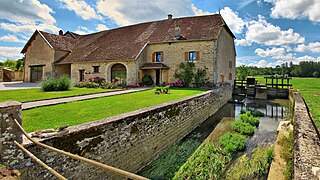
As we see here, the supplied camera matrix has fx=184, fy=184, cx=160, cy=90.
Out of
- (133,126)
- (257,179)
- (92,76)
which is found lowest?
(257,179)

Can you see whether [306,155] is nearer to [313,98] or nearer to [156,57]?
[313,98]

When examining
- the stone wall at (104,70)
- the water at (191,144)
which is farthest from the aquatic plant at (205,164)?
the stone wall at (104,70)

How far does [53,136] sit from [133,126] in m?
2.39

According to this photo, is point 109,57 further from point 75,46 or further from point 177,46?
point 75,46

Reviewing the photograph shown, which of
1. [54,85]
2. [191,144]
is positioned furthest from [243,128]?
[54,85]

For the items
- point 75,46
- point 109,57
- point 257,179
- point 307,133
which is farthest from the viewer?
point 75,46

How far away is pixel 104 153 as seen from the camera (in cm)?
464

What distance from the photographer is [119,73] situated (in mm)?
20578

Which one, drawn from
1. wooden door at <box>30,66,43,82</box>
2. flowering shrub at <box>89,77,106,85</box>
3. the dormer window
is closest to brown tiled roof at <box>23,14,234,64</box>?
the dormer window

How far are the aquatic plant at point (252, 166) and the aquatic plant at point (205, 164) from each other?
1.12ft

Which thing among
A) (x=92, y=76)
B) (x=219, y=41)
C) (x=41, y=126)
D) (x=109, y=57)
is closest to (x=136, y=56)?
(x=109, y=57)

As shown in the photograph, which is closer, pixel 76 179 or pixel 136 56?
pixel 76 179

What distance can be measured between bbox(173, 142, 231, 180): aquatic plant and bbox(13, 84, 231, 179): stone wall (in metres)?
1.27

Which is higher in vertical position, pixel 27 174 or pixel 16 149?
pixel 16 149
